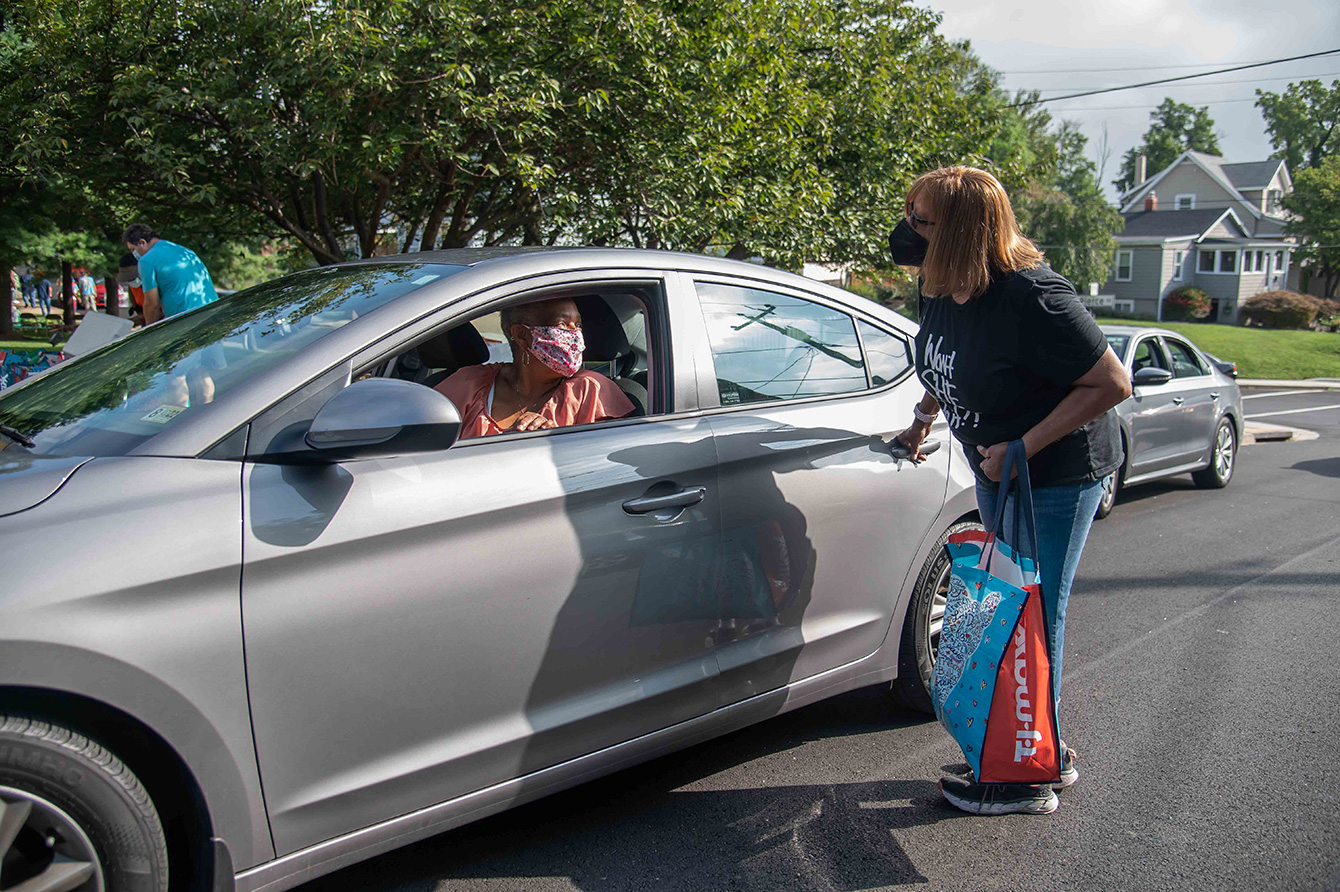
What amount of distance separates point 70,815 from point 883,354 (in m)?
2.85

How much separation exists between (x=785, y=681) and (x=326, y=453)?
1.65 meters

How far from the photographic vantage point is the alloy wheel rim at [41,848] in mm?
1861

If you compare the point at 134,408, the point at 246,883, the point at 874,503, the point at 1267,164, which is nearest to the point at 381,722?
the point at 246,883

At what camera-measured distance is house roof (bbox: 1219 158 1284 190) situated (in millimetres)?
59750

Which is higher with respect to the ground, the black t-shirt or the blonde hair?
the blonde hair

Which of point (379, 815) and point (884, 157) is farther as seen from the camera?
point (884, 157)

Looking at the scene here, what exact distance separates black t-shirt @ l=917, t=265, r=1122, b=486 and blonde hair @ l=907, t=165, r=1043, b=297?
54 millimetres

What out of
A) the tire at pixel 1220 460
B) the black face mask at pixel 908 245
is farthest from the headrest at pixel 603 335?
the tire at pixel 1220 460

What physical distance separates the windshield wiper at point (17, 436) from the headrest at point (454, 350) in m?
1.36

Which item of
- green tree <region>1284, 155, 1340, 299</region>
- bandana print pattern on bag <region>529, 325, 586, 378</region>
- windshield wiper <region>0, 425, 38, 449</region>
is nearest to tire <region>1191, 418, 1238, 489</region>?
bandana print pattern on bag <region>529, 325, 586, 378</region>

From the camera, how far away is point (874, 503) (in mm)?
3365

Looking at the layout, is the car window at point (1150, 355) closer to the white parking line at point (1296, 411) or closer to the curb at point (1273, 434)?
the curb at point (1273, 434)

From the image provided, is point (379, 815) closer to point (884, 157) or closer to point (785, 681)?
point (785, 681)

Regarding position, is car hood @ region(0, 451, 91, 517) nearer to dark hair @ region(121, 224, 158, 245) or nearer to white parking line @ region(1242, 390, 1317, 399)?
dark hair @ region(121, 224, 158, 245)
